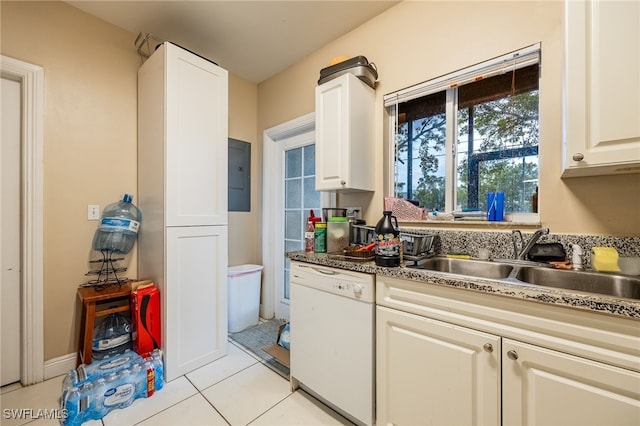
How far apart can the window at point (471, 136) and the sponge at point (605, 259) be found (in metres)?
0.35

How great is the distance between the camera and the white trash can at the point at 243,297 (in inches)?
97.6

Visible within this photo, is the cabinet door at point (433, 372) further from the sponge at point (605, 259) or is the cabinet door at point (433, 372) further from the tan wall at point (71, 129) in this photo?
the tan wall at point (71, 129)

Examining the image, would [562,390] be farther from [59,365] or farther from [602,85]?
[59,365]

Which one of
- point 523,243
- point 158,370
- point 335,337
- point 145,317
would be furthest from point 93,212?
point 523,243

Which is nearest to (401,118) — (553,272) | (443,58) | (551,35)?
(443,58)

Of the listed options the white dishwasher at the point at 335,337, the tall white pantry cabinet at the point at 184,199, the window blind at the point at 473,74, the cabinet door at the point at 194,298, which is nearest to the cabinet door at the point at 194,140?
the tall white pantry cabinet at the point at 184,199

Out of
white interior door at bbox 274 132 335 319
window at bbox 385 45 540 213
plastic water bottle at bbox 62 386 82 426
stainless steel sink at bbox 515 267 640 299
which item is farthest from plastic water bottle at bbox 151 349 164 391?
stainless steel sink at bbox 515 267 640 299

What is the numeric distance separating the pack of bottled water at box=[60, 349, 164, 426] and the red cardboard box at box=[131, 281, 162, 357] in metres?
0.06

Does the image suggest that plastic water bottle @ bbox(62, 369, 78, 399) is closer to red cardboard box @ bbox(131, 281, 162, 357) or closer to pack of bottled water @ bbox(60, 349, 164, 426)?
pack of bottled water @ bbox(60, 349, 164, 426)

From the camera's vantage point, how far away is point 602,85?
0.98 m

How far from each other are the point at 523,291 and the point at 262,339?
2118mm

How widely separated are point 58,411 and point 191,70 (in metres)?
2.31

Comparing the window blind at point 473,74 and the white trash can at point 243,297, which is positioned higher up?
the window blind at point 473,74

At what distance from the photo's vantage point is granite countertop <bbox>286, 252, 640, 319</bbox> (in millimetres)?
763
